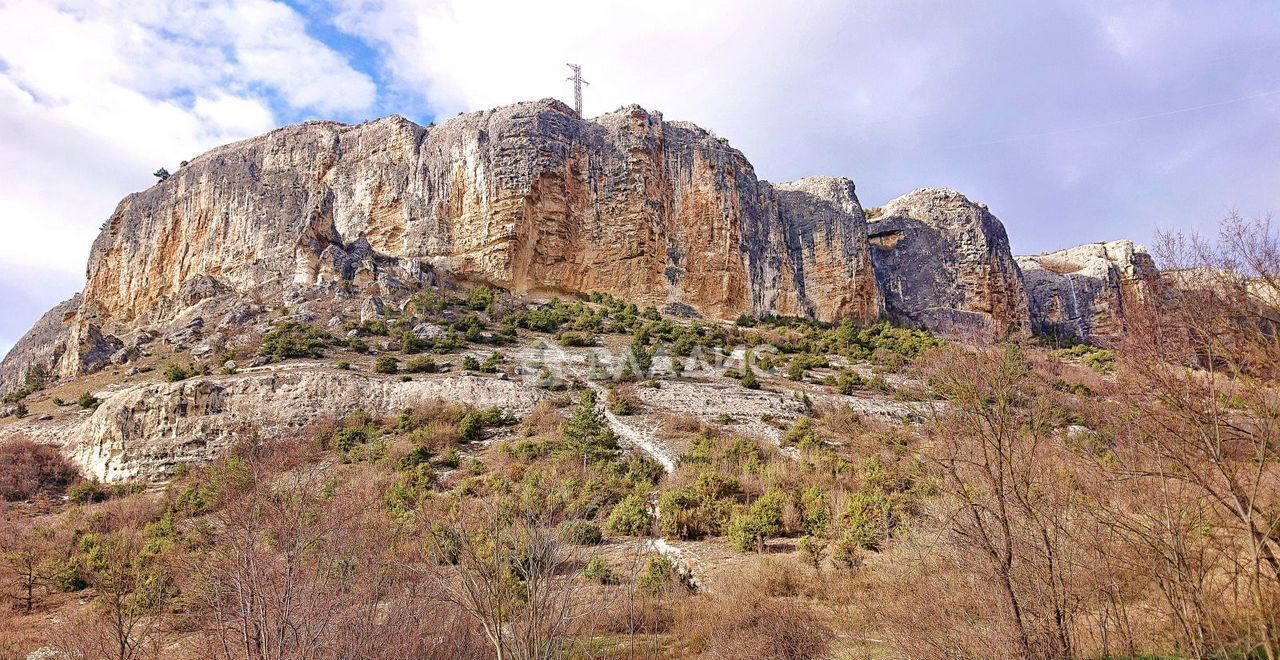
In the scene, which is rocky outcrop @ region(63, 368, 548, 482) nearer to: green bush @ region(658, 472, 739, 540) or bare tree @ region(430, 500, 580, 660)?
green bush @ region(658, 472, 739, 540)

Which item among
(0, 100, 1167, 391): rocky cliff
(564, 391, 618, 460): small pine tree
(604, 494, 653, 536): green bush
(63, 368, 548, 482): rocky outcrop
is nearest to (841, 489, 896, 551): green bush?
(604, 494, 653, 536): green bush

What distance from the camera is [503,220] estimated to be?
3997 centimetres

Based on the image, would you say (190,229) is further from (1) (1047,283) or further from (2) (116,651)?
(1) (1047,283)

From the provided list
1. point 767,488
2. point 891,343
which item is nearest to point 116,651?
point 767,488

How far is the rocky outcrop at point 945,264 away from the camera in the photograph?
4762 cm

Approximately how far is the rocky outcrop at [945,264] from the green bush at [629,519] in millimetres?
37638

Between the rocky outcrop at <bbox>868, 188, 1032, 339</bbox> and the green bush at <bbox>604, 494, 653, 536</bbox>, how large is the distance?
37.6 m

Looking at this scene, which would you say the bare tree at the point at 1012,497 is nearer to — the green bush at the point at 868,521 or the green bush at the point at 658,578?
the green bush at the point at 868,521

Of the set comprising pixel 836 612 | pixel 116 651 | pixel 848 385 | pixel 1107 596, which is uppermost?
pixel 848 385

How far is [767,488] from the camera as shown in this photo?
14.6m

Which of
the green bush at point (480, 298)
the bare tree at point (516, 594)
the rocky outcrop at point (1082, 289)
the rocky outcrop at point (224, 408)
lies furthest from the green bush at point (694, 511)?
the rocky outcrop at point (1082, 289)

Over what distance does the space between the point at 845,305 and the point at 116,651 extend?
143ft

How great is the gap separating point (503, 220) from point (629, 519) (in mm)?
29527

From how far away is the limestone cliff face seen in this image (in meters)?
40.5
